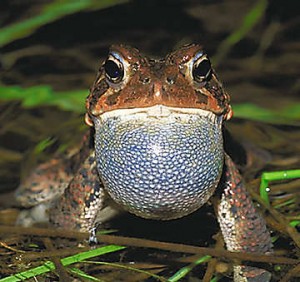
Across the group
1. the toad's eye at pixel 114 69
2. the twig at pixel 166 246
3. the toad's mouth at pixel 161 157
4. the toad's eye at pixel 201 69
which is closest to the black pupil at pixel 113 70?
the toad's eye at pixel 114 69

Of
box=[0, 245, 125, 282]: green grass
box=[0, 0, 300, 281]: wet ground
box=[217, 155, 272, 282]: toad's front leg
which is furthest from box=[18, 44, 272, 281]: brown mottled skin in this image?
box=[0, 245, 125, 282]: green grass

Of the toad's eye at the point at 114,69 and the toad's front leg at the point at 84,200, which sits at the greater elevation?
the toad's eye at the point at 114,69

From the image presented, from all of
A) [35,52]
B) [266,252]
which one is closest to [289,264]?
[266,252]

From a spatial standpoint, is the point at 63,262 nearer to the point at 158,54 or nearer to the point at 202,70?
the point at 202,70

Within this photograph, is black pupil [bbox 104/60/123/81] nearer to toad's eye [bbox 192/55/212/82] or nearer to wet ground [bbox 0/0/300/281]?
toad's eye [bbox 192/55/212/82]

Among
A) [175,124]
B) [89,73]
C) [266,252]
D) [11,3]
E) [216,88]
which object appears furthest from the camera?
[11,3]

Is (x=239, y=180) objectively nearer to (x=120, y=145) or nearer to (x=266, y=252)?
(x=266, y=252)

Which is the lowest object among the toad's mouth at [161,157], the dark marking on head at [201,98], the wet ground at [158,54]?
the wet ground at [158,54]

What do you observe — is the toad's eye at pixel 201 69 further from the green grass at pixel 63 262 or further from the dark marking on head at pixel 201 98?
the green grass at pixel 63 262
